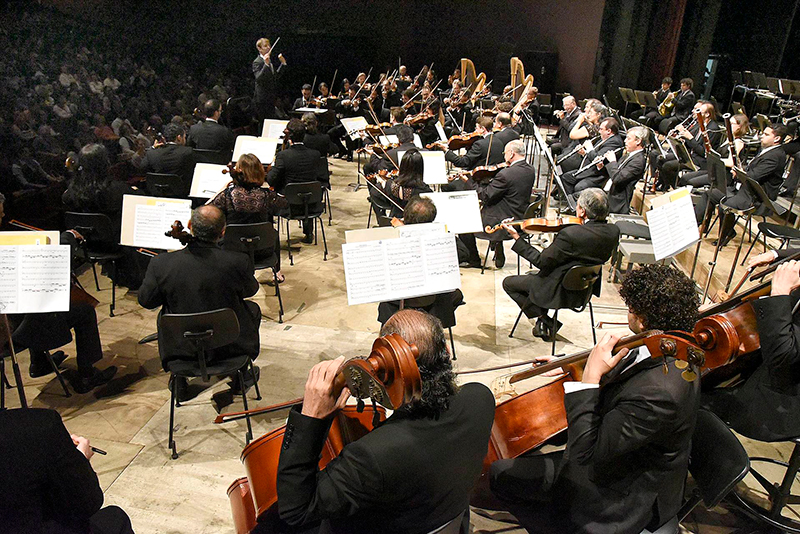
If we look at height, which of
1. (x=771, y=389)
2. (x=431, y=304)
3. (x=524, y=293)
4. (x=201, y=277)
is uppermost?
(x=201, y=277)

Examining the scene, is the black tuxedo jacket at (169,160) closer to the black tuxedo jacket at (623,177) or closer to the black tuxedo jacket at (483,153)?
the black tuxedo jacket at (483,153)

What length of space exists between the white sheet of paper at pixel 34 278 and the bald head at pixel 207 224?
65 cm

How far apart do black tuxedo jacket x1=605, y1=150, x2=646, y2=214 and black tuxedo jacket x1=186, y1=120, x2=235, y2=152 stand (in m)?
4.54

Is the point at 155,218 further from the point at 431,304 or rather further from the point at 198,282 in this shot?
the point at 431,304

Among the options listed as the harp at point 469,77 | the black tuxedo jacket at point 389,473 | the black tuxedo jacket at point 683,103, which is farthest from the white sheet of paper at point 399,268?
the harp at point 469,77

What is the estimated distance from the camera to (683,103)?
1045cm

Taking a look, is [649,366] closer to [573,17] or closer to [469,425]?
[469,425]

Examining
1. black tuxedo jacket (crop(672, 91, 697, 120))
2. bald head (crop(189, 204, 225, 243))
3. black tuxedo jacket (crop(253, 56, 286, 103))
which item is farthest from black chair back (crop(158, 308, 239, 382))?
black tuxedo jacket (crop(672, 91, 697, 120))

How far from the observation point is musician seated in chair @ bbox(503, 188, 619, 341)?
3854 mm

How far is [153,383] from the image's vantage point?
3.90 metres

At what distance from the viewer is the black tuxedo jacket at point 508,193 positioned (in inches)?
221

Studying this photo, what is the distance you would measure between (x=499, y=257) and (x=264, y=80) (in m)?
6.41

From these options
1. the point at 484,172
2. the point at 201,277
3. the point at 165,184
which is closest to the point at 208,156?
the point at 165,184

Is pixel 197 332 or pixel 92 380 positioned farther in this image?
pixel 92 380
